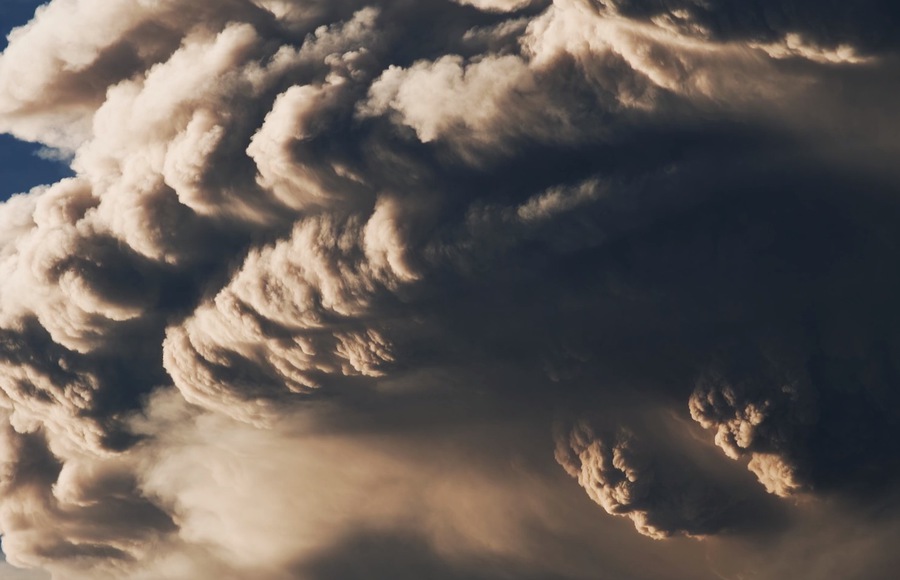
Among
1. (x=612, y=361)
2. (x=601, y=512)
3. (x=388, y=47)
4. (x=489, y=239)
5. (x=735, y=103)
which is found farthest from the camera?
(x=601, y=512)

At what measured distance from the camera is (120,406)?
40.0 meters

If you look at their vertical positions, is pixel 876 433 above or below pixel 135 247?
below

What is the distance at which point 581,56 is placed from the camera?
2398 cm

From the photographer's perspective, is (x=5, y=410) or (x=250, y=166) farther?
(x=5, y=410)

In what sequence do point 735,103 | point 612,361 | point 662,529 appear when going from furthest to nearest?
point 662,529, point 612,361, point 735,103

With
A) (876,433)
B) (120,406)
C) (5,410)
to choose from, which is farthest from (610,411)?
(5,410)

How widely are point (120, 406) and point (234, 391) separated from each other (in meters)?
6.54

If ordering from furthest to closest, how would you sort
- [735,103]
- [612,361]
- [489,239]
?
[612,361]
[489,239]
[735,103]

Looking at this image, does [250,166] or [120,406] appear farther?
[120,406]

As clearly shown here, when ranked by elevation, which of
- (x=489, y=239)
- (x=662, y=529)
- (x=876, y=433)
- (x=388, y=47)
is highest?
(x=388, y=47)

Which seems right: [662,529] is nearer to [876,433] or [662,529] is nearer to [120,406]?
[876,433]

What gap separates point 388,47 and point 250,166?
5.29 meters

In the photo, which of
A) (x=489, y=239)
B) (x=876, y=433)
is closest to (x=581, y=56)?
(x=489, y=239)

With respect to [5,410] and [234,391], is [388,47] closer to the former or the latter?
[234,391]
